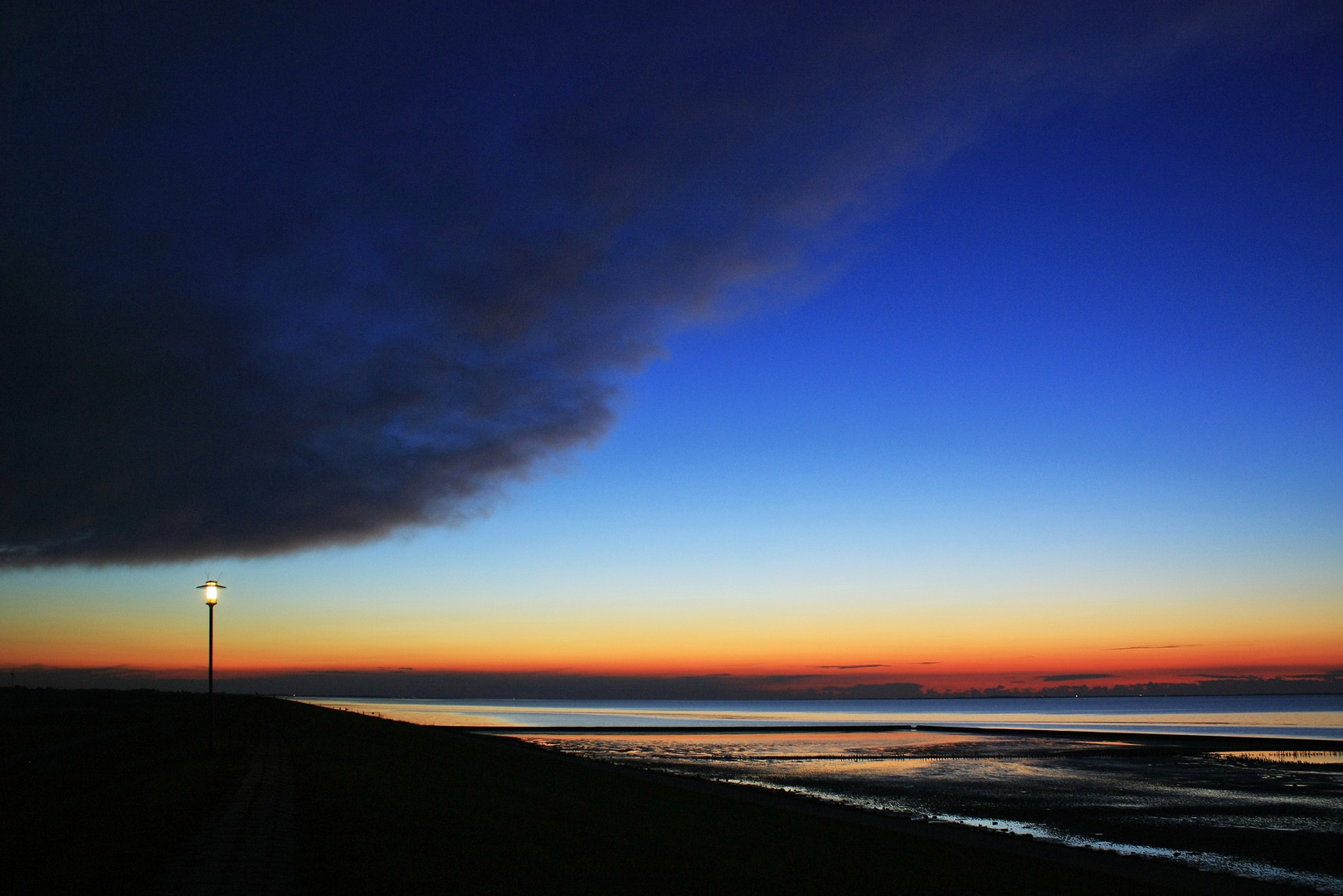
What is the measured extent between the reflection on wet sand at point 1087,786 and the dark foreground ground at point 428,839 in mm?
8283

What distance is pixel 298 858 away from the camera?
13.0m

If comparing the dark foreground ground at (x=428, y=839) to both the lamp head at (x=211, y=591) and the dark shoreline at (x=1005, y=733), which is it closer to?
the lamp head at (x=211, y=591)

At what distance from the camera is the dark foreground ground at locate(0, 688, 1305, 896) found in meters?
12.5

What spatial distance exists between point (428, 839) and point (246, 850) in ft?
11.9

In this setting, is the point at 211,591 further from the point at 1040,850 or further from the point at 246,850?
the point at 1040,850

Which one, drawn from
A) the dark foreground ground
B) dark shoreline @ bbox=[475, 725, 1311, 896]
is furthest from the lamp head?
dark shoreline @ bbox=[475, 725, 1311, 896]

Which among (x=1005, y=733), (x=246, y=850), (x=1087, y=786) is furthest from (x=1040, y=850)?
(x=1005, y=733)

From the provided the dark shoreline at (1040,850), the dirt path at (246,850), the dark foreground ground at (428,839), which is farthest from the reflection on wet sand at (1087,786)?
the dirt path at (246,850)

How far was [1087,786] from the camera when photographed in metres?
44.3

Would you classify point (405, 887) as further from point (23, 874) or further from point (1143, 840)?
point (1143, 840)

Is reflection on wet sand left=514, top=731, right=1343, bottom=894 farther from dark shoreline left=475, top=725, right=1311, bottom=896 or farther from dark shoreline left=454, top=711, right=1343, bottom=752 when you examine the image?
dark shoreline left=454, top=711, right=1343, bottom=752

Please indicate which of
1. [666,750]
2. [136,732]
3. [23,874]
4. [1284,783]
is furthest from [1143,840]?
[136,732]

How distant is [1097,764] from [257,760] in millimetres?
53075

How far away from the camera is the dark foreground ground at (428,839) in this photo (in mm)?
12516
